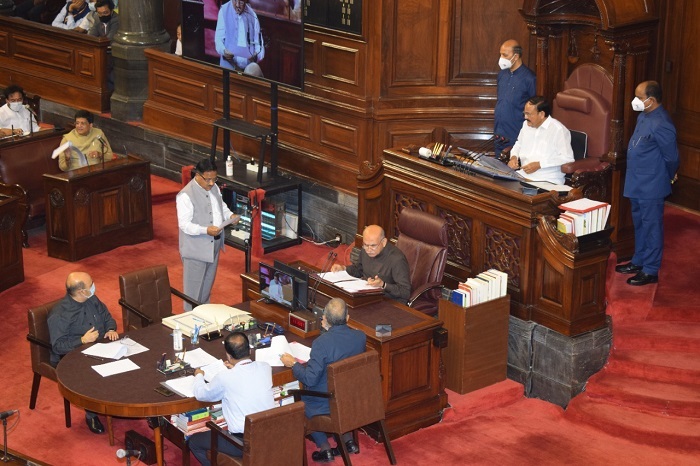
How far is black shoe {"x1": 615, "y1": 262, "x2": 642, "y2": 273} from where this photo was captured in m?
9.99

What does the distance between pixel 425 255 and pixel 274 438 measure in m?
2.82

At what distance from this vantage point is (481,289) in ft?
29.8

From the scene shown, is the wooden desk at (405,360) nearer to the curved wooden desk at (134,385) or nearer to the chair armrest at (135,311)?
the curved wooden desk at (134,385)

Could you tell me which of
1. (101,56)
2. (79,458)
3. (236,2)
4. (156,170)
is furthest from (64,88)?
(79,458)

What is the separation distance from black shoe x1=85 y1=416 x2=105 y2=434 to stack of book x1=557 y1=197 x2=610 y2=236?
3620 millimetres

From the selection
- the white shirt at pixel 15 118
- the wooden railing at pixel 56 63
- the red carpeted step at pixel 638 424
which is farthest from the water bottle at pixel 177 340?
the wooden railing at pixel 56 63

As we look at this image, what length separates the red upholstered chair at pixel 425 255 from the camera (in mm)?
9469

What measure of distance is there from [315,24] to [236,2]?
0.83 metres

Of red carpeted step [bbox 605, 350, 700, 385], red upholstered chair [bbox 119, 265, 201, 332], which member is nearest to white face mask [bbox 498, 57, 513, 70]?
red carpeted step [bbox 605, 350, 700, 385]

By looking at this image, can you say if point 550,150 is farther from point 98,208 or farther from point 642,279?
point 98,208

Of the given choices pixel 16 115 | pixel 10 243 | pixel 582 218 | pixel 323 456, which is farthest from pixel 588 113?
pixel 16 115

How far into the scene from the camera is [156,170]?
14438 mm

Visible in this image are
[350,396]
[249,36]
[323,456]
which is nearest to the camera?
[350,396]

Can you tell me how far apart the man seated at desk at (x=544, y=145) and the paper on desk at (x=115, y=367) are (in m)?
3.75
